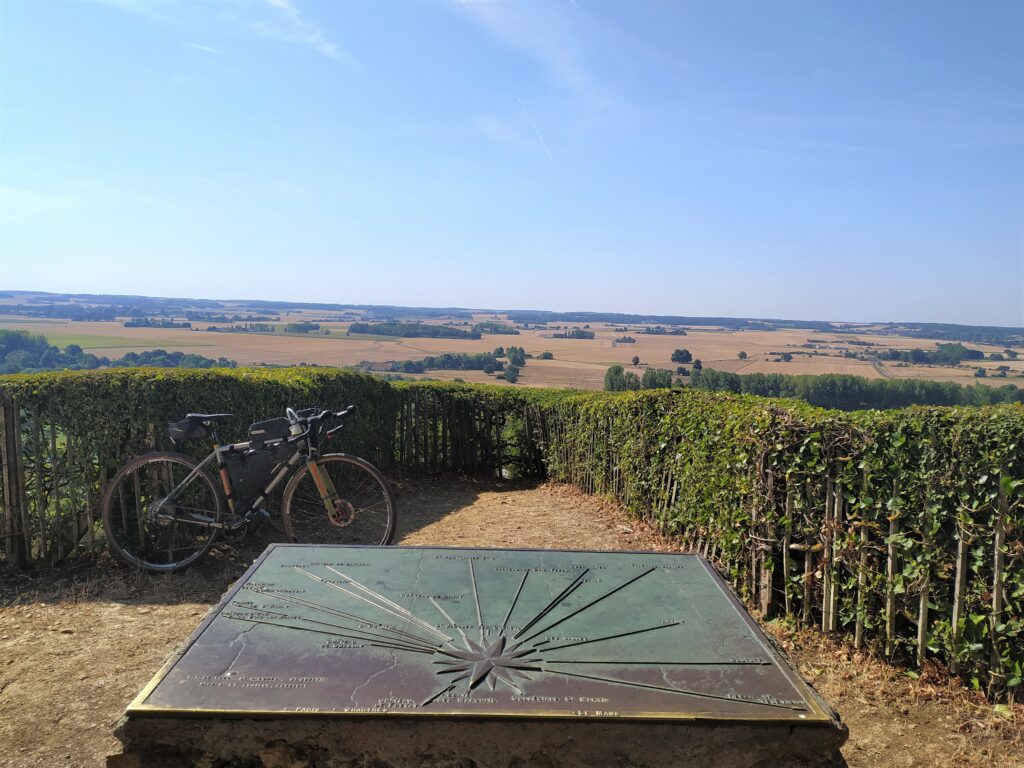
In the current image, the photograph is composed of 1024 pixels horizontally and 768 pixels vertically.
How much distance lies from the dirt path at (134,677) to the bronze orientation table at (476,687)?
1377 mm

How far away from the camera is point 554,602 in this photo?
2957 mm

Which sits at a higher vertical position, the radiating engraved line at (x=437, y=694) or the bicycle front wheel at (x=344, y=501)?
the radiating engraved line at (x=437, y=694)

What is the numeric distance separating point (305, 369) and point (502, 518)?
11.8 ft

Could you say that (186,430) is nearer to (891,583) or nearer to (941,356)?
(891,583)

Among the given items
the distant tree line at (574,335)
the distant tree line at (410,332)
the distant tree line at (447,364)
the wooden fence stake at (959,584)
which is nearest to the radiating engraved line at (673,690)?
the wooden fence stake at (959,584)

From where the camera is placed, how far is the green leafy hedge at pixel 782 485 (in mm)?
3701

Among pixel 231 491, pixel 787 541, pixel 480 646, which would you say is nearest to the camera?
pixel 480 646

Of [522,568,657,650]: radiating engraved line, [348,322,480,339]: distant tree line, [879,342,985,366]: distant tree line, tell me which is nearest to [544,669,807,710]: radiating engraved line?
[522,568,657,650]: radiating engraved line

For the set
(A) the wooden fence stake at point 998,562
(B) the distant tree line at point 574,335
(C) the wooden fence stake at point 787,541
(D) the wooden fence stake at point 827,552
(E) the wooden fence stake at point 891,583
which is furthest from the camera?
(B) the distant tree line at point 574,335

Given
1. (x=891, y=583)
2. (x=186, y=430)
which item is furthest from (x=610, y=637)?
(x=186, y=430)

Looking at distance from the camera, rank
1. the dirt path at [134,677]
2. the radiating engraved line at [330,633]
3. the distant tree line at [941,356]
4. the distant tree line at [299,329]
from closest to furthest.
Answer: the radiating engraved line at [330,633] → the dirt path at [134,677] → the distant tree line at [941,356] → the distant tree line at [299,329]

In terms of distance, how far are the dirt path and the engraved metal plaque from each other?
4.25ft

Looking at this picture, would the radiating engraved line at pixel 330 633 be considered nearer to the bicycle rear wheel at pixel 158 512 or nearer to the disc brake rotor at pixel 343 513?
the disc brake rotor at pixel 343 513

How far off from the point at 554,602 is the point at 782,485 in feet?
8.20
